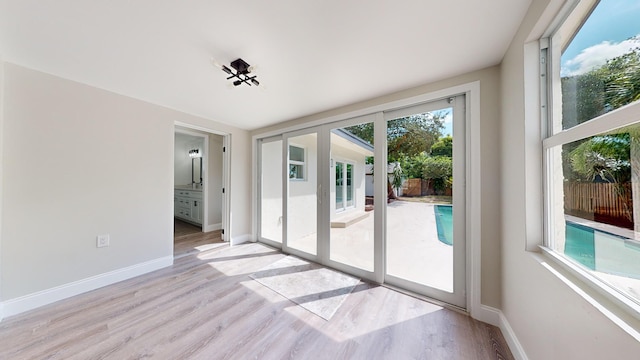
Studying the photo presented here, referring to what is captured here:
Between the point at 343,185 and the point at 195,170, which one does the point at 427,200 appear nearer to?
the point at 343,185

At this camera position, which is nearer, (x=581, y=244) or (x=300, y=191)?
(x=581, y=244)

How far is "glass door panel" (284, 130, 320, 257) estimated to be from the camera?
343 centimetres

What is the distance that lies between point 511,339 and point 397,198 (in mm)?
1374

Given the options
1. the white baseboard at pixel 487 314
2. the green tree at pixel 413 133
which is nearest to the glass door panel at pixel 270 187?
the green tree at pixel 413 133

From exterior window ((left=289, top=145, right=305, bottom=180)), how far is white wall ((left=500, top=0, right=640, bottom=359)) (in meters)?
2.72

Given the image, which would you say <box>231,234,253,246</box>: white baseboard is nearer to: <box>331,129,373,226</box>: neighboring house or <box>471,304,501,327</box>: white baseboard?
<box>331,129,373,226</box>: neighboring house

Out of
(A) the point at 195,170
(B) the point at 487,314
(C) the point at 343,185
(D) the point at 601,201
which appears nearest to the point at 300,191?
(C) the point at 343,185

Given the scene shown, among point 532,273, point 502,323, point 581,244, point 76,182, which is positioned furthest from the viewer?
point 76,182

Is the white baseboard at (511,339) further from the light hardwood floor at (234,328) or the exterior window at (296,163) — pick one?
the exterior window at (296,163)

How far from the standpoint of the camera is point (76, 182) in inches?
85.6

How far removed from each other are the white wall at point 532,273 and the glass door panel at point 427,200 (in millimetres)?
344

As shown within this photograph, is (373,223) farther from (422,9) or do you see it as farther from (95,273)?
(95,273)

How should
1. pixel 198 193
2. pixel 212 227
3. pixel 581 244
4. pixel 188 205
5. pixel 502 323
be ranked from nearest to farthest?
1. pixel 581 244
2. pixel 502 323
3. pixel 212 227
4. pixel 198 193
5. pixel 188 205

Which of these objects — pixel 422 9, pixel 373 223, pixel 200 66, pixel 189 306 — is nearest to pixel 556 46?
pixel 422 9
